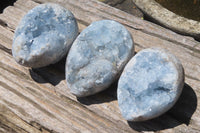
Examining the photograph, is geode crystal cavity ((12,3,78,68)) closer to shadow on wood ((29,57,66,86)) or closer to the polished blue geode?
shadow on wood ((29,57,66,86))

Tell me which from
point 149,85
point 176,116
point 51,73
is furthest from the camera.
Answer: point 51,73

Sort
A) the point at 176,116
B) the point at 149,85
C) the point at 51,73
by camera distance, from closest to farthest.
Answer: the point at 149,85, the point at 176,116, the point at 51,73

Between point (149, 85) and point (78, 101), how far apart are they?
0.30 metres

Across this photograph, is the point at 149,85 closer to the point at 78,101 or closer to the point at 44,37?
the point at 78,101

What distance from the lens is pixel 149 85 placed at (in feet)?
3.25

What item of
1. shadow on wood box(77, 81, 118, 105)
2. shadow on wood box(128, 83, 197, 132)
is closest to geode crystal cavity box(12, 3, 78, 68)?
shadow on wood box(77, 81, 118, 105)

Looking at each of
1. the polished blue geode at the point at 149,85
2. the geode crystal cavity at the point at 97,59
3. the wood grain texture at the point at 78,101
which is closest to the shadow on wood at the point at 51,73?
the wood grain texture at the point at 78,101

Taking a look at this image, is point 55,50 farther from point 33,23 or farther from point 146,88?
point 146,88

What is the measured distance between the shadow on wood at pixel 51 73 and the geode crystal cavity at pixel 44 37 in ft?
0.23

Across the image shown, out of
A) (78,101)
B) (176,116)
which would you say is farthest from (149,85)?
(78,101)

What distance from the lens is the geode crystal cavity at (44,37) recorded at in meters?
1.13

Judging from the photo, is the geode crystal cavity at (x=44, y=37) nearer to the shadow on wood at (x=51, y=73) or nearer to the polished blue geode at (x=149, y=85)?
the shadow on wood at (x=51, y=73)

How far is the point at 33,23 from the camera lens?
1.16 m

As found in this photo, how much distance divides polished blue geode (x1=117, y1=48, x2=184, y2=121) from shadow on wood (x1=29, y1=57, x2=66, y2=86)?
31 centimetres
